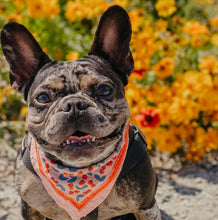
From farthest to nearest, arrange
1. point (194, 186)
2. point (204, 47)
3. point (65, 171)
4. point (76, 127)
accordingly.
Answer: point (204, 47) → point (194, 186) → point (65, 171) → point (76, 127)

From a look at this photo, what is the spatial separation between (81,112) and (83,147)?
7.1 inches

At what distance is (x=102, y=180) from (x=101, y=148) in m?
0.29

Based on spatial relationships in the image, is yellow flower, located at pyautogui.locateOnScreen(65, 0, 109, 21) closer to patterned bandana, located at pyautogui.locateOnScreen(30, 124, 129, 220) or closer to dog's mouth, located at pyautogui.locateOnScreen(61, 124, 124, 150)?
patterned bandana, located at pyautogui.locateOnScreen(30, 124, 129, 220)

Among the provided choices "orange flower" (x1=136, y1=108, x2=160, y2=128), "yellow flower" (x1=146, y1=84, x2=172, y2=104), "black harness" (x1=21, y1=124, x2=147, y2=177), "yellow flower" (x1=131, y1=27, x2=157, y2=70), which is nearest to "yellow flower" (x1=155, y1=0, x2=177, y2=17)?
"yellow flower" (x1=131, y1=27, x2=157, y2=70)

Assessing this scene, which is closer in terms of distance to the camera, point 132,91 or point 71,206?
point 71,206

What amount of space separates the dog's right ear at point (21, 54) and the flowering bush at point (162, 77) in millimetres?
1147

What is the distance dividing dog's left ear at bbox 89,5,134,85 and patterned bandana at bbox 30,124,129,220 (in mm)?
413

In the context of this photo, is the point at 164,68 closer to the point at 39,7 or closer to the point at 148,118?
the point at 148,118

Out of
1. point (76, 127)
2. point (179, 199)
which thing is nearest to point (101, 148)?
point (76, 127)

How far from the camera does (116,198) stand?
1956 millimetres

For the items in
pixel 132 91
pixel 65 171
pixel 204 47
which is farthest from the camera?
pixel 204 47

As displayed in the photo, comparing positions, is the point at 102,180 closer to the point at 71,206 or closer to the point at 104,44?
the point at 71,206

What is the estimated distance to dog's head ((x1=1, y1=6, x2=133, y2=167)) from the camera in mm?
1630

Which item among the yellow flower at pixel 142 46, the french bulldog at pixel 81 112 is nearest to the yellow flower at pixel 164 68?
the yellow flower at pixel 142 46
